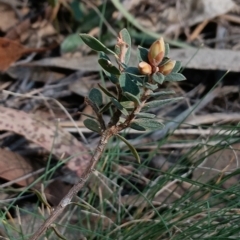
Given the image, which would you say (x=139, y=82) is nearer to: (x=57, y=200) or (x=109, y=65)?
(x=109, y=65)

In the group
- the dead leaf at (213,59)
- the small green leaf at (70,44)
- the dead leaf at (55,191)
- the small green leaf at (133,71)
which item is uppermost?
the small green leaf at (133,71)

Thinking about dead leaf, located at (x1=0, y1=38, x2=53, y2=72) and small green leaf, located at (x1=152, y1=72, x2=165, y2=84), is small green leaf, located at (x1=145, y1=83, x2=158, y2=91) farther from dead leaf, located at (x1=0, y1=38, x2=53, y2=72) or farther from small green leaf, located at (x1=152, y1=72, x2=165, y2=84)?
dead leaf, located at (x1=0, y1=38, x2=53, y2=72)

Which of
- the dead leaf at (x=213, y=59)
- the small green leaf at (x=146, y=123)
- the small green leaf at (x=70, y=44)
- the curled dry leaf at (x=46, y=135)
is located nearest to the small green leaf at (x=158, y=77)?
the small green leaf at (x=146, y=123)

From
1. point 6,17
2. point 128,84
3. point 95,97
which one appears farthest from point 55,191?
point 6,17


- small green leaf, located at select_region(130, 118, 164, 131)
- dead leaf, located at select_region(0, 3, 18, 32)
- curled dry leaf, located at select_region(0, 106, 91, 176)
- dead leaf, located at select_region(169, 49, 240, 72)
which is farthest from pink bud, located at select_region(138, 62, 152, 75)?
dead leaf, located at select_region(0, 3, 18, 32)

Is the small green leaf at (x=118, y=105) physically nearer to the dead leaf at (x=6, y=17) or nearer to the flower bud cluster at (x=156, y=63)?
the flower bud cluster at (x=156, y=63)
